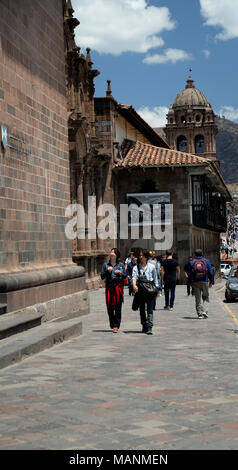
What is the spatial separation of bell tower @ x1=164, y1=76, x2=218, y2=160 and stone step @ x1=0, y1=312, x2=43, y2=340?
64.4 meters

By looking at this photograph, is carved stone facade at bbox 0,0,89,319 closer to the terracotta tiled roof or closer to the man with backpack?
the man with backpack

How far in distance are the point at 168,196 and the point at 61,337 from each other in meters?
26.8

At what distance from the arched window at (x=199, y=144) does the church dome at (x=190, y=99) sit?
11.7 feet

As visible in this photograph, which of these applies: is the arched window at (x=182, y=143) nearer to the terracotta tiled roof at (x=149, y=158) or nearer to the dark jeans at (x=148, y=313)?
the terracotta tiled roof at (x=149, y=158)

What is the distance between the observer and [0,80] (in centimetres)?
1113

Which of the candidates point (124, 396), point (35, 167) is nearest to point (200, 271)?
point (35, 167)

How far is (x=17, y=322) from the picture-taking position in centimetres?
1031

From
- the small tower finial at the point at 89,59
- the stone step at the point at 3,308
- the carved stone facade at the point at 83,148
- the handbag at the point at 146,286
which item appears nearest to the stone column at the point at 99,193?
the carved stone facade at the point at 83,148

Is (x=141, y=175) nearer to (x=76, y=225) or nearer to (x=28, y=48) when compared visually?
(x=76, y=225)

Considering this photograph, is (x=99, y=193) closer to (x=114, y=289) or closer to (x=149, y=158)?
(x=149, y=158)

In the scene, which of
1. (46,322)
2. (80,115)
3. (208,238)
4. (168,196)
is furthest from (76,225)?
(208,238)

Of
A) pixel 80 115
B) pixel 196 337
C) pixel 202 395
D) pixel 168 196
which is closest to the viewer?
pixel 202 395

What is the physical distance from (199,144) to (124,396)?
71379 mm

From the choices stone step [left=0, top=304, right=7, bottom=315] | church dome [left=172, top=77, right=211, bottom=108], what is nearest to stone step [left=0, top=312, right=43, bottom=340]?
stone step [left=0, top=304, right=7, bottom=315]
